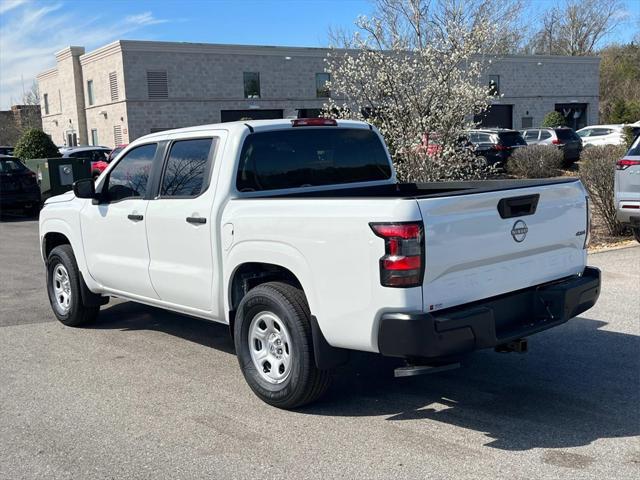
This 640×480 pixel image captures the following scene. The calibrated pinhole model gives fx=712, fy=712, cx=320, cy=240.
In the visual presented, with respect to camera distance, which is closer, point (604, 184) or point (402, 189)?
point (402, 189)

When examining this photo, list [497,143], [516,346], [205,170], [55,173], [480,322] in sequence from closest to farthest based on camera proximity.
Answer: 1. [480,322]
2. [516,346]
3. [205,170]
4. [55,173]
5. [497,143]

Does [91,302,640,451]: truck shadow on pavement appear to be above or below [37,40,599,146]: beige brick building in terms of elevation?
below

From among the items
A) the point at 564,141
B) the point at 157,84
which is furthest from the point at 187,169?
the point at 157,84

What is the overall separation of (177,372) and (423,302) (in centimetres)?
254

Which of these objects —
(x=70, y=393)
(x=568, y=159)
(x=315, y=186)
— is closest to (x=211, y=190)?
(x=315, y=186)

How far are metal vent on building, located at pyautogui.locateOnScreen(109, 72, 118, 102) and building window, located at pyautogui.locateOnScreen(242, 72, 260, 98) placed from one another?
708 cm

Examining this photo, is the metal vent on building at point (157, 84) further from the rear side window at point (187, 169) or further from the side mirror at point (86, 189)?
the rear side window at point (187, 169)

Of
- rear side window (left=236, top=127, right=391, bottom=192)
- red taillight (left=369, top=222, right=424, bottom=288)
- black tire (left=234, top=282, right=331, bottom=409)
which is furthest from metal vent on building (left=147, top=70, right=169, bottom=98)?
red taillight (left=369, top=222, right=424, bottom=288)

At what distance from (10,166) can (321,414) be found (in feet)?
54.9

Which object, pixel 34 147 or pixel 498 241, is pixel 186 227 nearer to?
pixel 498 241

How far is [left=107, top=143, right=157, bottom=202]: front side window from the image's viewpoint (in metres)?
6.17

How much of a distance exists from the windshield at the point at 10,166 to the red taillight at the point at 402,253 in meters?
17.2

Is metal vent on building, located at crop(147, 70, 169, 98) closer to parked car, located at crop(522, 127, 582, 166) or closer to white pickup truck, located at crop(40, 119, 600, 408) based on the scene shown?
parked car, located at crop(522, 127, 582, 166)

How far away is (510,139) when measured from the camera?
82.9 ft
